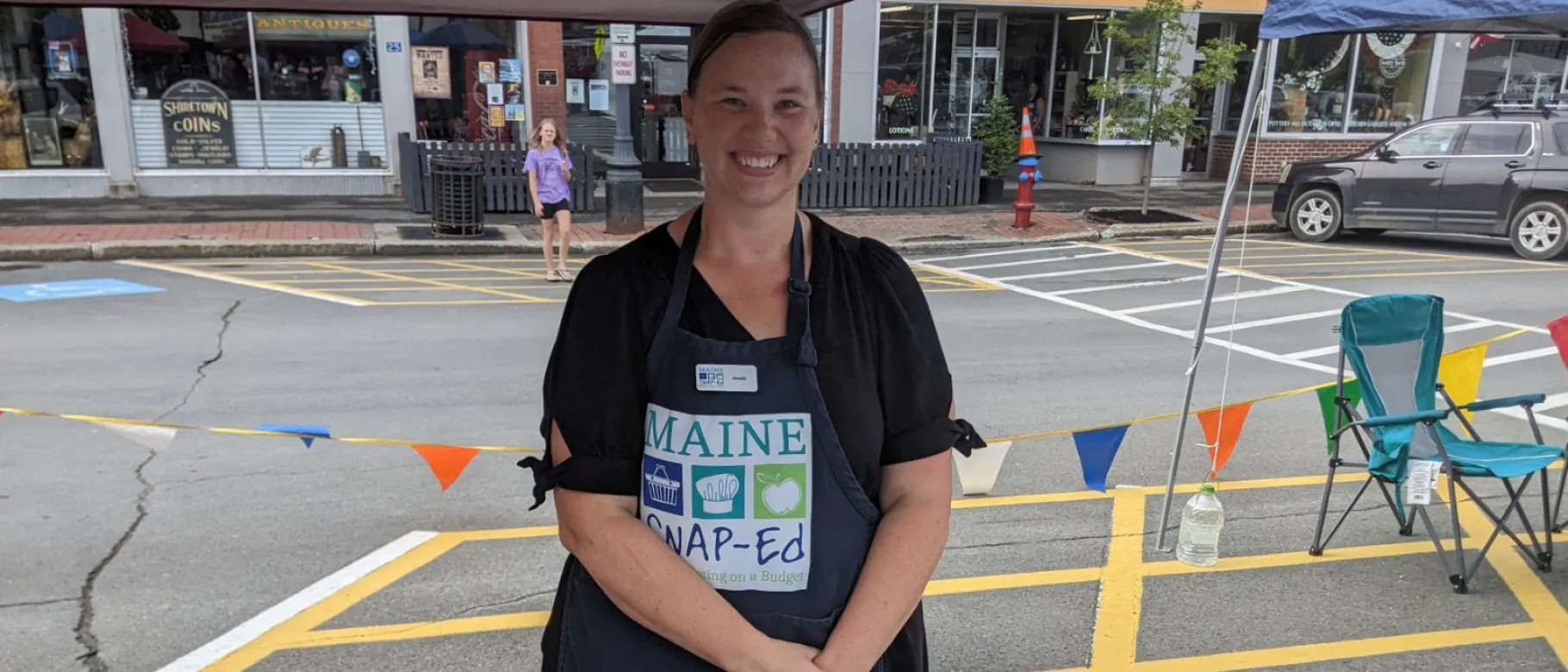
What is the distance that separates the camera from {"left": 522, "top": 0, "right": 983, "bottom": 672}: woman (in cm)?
180

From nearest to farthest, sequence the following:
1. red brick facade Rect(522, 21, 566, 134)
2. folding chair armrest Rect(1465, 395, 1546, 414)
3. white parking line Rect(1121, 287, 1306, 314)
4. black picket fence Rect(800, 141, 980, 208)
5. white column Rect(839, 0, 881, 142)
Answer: folding chair armrest Rect(1465, 395, 1546, 414), white parking line Rect(1121, 287, 1306, 314), black picket fence Rect(800, 141, 980, 208), red brick facade Rect(522, 21, 566, 134), white column Rect(839, 0, 881, 142)

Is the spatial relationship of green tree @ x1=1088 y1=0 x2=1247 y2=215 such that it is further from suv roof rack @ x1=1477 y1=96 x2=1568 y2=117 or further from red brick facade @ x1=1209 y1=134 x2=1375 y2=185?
red brick facade @ x1=1209 y1=134 x2=1375 y2=185

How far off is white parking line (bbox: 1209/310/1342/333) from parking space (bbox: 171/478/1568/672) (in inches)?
183

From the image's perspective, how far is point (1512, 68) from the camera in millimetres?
21562

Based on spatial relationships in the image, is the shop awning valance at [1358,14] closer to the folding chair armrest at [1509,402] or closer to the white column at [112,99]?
the folding chair armrest at [1509,402]

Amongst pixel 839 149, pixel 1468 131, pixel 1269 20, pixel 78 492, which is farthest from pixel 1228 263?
pixel 78 492

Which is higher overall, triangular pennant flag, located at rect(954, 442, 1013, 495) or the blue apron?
the blue apron

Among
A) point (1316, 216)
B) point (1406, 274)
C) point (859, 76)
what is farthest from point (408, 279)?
point (1316, 216)

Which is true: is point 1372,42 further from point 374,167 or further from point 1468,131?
point 374,167

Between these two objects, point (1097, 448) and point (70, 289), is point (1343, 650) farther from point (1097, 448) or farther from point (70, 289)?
point (70, 289)

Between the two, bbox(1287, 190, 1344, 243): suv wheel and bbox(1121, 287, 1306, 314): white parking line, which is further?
bbox(1287, 190, 1344, 243): suv wheel

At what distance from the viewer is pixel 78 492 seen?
5.20 meters

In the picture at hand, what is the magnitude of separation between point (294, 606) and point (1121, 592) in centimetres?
329

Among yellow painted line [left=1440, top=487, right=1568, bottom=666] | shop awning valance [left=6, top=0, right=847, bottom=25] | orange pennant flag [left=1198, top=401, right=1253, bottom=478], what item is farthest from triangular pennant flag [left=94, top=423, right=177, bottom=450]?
yellow painted line [left=1440, top=487, right=1568, bottom=666]
